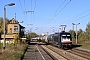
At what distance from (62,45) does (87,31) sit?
266ft

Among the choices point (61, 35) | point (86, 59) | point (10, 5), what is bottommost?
point (86, 59)

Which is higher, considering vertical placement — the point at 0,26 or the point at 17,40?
the point at 0,26

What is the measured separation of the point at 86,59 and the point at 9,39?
50.1m

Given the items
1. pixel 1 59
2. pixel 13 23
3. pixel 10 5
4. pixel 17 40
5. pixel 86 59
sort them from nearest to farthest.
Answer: pixel 1 59
pixel 86 59
pixel 10 5
pixel 17 40
pixel 13 23


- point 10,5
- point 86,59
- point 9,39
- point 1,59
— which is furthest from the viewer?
point 9,39

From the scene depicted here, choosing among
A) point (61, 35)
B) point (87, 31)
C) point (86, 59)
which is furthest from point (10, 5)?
point (87, 31)

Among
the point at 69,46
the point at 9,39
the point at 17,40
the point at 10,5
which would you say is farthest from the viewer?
the point at 9,39

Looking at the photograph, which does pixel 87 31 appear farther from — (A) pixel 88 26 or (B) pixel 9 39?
(B) pixel 9 39

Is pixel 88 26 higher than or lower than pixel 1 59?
higher

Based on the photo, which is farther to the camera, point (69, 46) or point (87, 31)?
point (87, 31)

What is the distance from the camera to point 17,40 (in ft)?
179

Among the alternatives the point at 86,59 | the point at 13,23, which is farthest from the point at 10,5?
the point at 13,23

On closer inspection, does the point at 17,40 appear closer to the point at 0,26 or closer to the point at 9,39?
the point at 9,39

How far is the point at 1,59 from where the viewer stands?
776 inches
